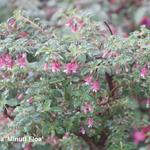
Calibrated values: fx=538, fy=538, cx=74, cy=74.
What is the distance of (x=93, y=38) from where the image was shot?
178 cm

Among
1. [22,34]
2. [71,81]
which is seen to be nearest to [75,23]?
[22,34]

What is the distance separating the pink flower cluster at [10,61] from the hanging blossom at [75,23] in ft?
1.03

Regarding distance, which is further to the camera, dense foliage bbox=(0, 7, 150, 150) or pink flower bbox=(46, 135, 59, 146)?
pink flower bbox=(46, 135, 59, 146)

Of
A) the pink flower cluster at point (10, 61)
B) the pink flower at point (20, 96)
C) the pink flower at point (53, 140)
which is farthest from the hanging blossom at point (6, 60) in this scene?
the pink flower at point (53, 140)

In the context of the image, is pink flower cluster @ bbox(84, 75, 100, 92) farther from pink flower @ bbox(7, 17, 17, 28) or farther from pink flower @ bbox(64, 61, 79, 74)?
pink flower @ bbox(7, 17, 17, 28)

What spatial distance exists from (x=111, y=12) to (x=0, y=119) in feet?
5.25

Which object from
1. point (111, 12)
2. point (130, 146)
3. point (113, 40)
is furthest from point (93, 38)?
point (111, 12)

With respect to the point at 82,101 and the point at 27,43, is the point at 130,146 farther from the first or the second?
the point at 27,43

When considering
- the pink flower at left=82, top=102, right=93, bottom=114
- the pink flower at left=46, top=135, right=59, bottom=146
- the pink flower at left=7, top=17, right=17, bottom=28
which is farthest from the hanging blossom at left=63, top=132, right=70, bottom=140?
the pink flower at left=7, top=17, right=17, bottom=28

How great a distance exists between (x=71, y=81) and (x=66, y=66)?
62 mm

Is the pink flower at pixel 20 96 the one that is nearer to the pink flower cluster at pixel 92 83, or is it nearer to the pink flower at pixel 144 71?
the pink flower cluster at pixel 92 83

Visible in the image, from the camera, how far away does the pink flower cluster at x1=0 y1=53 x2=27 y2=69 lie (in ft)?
5.19

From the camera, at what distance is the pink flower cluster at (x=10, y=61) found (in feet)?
5.19

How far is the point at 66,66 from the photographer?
1.56 metres
